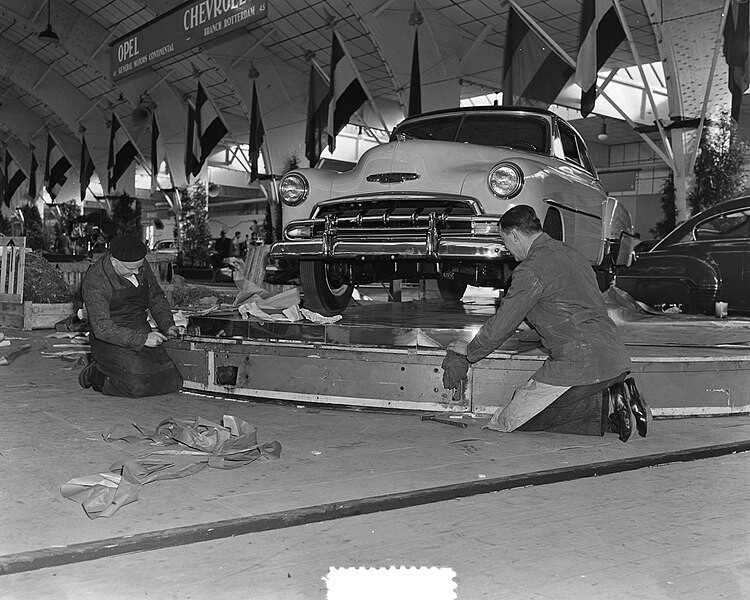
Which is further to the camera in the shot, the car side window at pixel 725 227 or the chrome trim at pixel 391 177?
the car side window at pixel 725 227

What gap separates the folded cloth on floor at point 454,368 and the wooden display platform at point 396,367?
36 centimetres

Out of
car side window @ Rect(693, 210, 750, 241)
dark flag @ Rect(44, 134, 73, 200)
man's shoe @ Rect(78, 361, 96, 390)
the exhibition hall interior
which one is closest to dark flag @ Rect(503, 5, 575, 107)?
the exhibition hall interior

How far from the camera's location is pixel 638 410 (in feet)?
15.5

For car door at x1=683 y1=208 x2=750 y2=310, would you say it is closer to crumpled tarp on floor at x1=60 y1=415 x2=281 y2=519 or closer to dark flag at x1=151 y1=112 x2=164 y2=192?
crumpled tarp on floor at x1=60 y1=415 x2=281 y2=519

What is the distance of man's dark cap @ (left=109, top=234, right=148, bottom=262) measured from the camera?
553cm

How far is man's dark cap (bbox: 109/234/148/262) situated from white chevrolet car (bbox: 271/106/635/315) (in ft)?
3.92

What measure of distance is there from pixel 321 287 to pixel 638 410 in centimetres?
314

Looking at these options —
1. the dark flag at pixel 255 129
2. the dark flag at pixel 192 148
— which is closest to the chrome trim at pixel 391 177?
the dark flag at pixel 255 129

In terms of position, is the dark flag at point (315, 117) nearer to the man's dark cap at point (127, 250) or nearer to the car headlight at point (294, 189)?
the car headlight at point (294, 189)

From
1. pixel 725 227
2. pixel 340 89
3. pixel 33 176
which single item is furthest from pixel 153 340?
pixel 33 176

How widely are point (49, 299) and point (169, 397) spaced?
22.2 ft

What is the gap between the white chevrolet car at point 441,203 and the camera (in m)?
5.86

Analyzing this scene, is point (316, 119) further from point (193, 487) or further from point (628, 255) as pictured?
point (193, 487)

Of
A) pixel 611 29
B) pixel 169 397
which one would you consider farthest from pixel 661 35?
pixel 169 397
